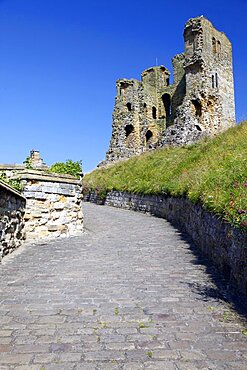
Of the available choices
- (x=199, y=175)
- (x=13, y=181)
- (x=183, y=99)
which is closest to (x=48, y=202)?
(x=13, y=181)

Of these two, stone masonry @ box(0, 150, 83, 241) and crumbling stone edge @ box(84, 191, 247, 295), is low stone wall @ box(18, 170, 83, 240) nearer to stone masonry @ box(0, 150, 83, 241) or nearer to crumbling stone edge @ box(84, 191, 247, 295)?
stone masonry @ box(0, 150, 83, 241)

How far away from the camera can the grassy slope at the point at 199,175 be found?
662 cm

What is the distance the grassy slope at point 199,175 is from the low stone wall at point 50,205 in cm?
400

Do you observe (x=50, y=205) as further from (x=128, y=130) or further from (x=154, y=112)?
(x=154, y=112)

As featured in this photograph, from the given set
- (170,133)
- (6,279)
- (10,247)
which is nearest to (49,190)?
(10,247)

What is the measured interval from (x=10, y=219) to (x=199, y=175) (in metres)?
6.07

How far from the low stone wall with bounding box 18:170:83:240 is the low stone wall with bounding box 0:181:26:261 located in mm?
446

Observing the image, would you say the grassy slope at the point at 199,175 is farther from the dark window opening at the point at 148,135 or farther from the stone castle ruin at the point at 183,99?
the dark window opening at the point at 148,135

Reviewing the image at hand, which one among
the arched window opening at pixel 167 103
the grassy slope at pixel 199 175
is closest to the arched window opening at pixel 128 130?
the arched window opening at pixel 167 103

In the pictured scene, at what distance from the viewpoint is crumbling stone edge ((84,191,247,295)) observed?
5062 millimetres

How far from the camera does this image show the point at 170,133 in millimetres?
25891

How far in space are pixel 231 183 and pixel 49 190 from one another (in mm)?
5836

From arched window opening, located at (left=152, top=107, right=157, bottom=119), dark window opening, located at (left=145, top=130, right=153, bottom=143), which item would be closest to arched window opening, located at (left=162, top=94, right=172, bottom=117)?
arched window opening, located at (left=152, top=107, right=157, bottom=119)

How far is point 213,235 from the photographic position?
6941 mm
